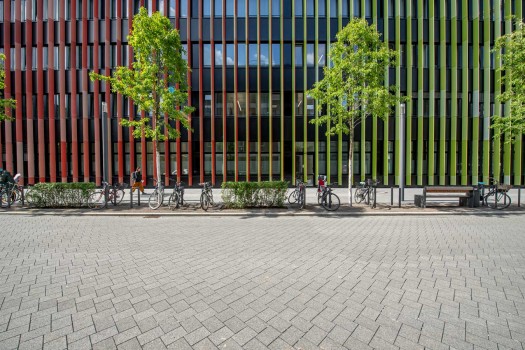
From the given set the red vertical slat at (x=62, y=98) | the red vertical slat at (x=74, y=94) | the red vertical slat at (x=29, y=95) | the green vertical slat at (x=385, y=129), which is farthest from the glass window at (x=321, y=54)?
the red vertical slat at (x=29, y=95)

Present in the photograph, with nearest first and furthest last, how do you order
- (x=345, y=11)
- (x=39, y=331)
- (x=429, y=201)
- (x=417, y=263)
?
(x=39, y=331) → (x=417, y=263) → (x=429, y=201) → (x=345, y=11)

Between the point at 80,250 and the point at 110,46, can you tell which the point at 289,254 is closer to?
the point at 80,250

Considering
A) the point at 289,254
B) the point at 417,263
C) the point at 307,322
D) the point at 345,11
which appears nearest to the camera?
the point at 307,322

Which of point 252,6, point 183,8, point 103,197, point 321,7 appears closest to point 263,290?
point 103,197

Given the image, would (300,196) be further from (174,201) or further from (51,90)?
(51,90)

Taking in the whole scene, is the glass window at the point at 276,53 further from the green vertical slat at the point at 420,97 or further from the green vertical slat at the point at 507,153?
the green vertical slat at the point at 507,153

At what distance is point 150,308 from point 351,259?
357 centimetres

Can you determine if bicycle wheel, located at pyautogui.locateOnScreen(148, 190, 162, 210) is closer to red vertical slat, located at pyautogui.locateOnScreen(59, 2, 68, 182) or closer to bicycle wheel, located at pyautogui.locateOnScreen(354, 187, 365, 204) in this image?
bicycle wheel, located at pyautogui.locateOnScreen(354, 187, 365, 204)

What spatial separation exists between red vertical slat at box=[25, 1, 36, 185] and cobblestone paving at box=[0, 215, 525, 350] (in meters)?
18.0

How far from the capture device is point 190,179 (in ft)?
65.5

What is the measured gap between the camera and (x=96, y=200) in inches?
453

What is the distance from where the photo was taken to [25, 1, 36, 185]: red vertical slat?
66.7 feet

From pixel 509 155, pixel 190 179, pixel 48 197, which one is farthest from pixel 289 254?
pixel 509 155

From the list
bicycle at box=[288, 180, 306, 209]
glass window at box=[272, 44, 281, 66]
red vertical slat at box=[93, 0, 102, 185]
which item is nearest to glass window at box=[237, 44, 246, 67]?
glass window at box=[272, 44, 281, 66]
